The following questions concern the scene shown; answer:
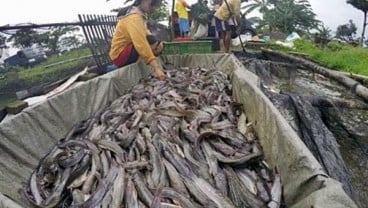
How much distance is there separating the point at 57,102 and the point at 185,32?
8958 mm

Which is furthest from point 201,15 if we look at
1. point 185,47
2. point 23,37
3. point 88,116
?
point 88,116

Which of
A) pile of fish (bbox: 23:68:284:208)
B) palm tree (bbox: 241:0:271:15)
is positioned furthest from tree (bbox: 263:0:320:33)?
pile of fish (bbox: 23:68:284:208)

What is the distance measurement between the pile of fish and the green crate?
386 centimetres

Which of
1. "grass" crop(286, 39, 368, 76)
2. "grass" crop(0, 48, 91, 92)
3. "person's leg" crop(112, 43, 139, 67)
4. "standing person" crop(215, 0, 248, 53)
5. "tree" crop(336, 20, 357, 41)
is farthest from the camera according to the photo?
"tree" crop(336, 20, 357, 41)

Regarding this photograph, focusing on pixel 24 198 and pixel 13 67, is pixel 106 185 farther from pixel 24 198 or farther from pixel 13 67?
pixel 13 67

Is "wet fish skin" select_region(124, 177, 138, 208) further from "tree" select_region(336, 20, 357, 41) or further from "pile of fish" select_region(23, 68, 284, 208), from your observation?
"tree" select_region(336, 20, 357, 41)

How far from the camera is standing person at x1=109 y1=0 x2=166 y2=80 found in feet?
18.7

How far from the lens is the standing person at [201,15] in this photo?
1239 cm

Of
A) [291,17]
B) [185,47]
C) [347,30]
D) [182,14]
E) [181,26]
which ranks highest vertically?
[182,14]

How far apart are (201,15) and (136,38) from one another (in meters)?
7.14

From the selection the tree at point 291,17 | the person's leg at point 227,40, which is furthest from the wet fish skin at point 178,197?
the tree at point 291,17

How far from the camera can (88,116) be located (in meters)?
4.54

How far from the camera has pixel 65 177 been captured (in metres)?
2.93

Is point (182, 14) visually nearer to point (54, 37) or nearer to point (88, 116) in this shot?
point (54, 37)
